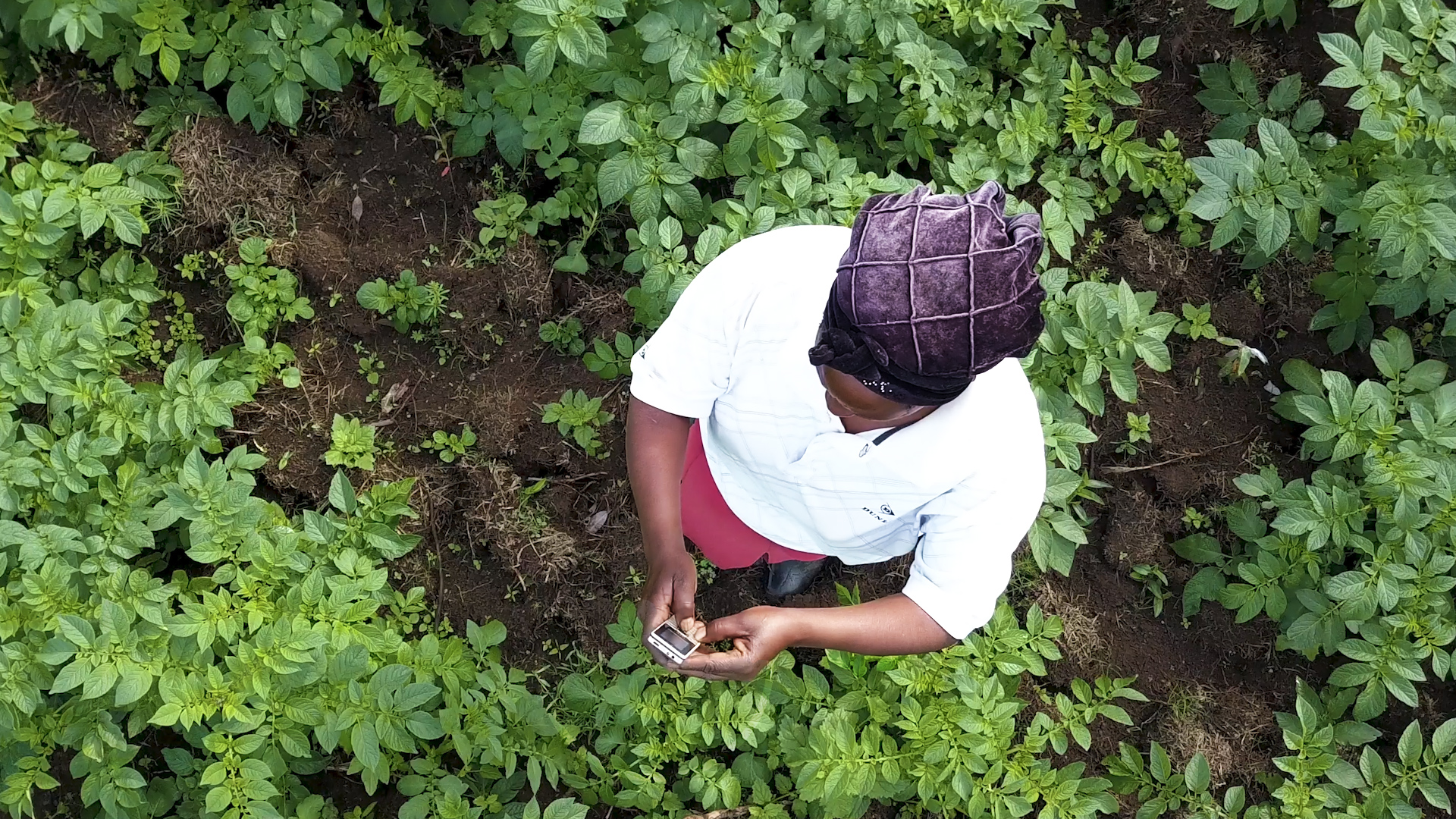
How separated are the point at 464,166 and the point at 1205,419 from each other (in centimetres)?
283

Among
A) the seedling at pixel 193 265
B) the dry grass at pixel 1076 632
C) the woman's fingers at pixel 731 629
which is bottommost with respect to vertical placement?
the dry grass at pixel 1076 632

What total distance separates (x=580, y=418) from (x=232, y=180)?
150cm

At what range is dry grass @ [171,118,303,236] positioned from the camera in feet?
11.5

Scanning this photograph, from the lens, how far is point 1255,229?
321 cm

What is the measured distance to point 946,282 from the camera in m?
1.46

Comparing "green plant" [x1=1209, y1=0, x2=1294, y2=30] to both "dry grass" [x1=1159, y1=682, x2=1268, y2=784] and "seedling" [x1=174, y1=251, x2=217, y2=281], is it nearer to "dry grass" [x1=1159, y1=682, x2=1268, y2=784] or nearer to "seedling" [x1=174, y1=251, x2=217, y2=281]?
"dry grass" [x1=1159, y1=682, x2=1268, y2=784]

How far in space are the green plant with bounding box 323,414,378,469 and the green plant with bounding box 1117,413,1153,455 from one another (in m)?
2.59

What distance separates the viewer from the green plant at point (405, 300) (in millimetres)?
3469

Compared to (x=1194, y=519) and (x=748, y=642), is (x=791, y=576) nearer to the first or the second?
(x=748, y=642)

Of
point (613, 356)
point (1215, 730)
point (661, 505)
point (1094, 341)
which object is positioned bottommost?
point (1215, 730)

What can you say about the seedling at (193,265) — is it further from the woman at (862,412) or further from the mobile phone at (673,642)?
the mobile phone at (673,642)

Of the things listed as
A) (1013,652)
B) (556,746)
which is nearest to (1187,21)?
(1013,652)

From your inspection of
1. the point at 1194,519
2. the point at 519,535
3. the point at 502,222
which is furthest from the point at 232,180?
the point at 1194,519

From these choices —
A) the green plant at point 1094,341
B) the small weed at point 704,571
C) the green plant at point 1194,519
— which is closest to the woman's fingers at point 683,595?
the small weed at point 704,571
